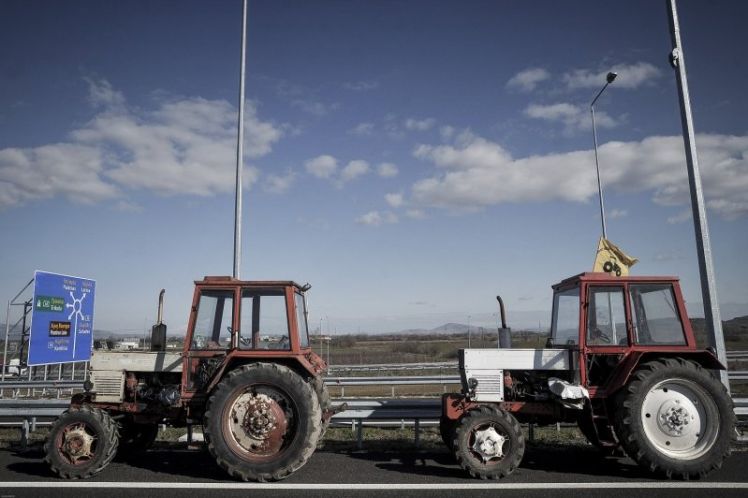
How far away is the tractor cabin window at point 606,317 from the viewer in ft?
21.8

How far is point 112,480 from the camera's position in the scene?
240 inches

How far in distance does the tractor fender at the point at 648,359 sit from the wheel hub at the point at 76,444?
658 cm

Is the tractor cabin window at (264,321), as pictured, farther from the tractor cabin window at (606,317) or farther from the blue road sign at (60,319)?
the blue road sign at (60,319)

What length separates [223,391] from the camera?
6.20 meters

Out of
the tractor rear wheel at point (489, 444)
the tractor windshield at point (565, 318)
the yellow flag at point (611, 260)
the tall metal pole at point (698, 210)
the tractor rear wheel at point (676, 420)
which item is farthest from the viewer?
the yellow flag at point (611, 260)

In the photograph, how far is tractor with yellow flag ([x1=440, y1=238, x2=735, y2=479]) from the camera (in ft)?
19.8

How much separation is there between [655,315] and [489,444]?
282cm

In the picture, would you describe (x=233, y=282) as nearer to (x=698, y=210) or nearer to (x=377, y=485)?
(x=377, y=485)

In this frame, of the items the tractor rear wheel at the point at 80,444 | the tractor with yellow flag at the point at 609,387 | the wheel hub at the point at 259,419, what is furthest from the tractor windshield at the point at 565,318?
the tractor rear wheel at the point at 80,444

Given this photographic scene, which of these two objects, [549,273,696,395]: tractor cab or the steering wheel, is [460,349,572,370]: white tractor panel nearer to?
[549,273,696,395]: tractor cab

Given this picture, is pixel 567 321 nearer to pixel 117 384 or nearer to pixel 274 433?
pixel 274 433

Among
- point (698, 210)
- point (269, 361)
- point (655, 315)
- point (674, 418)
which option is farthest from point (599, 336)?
point (269, 361)

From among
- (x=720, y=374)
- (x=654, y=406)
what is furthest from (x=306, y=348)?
(x=720, y=374)

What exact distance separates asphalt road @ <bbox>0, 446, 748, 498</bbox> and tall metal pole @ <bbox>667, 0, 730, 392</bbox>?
174cm
